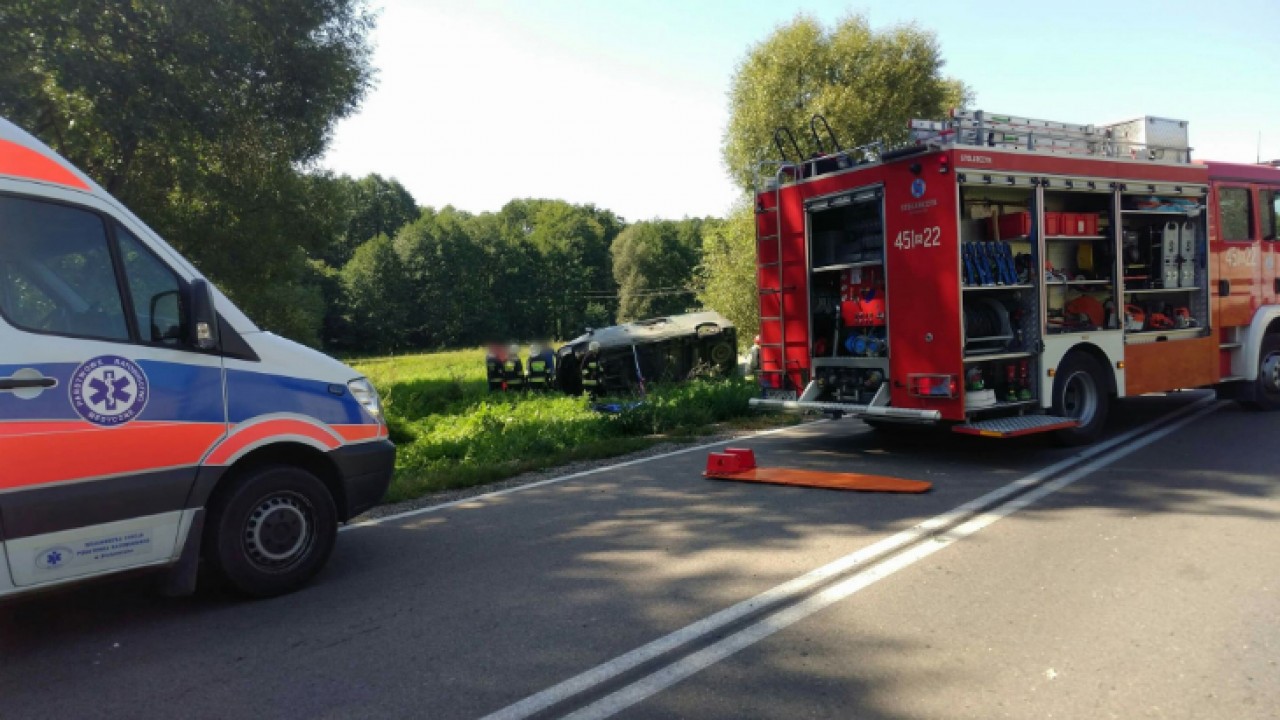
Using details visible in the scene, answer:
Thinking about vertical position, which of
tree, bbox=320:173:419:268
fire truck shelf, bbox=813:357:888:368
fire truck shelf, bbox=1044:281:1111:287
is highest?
tree, bbox=320:173:419:268

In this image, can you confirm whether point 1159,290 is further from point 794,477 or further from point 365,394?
point 365,394

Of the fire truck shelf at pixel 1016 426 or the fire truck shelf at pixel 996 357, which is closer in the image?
the fire truck shelf at pixel 1016 426

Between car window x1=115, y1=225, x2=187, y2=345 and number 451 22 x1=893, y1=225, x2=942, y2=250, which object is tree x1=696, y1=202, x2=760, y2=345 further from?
car window x1=115, y1=225, x2=187, y2=345

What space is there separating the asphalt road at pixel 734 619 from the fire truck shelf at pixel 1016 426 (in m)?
0.96

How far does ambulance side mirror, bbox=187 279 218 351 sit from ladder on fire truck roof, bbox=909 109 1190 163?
659 centimetres

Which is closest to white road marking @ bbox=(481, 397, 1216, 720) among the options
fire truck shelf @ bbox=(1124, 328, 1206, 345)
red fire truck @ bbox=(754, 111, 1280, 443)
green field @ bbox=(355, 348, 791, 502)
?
red fire truck @ bbox=(754, 111, 1280, 443)

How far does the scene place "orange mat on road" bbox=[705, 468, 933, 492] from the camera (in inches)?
293

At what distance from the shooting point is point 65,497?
4234 millimetres

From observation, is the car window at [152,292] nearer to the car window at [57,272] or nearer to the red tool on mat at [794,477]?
the car window at [57,272]

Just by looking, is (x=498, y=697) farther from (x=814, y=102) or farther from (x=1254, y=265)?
(x=814, y=102)

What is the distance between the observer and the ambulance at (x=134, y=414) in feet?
13.7

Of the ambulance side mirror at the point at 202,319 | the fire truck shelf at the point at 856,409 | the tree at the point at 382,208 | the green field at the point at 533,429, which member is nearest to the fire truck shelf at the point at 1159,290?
the fire truck shelf at the point at 856,409

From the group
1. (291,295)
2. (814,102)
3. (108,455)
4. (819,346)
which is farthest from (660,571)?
(814,102)

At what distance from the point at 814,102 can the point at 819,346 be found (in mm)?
16891
